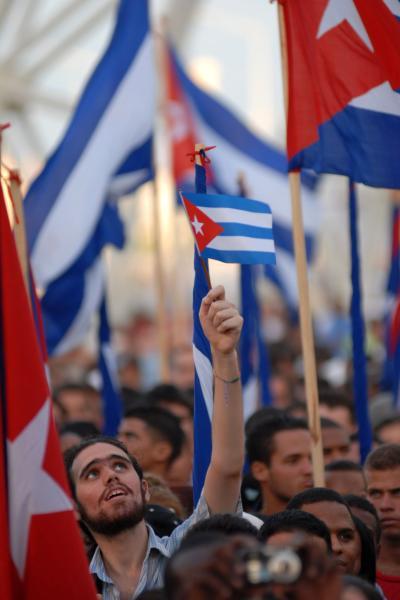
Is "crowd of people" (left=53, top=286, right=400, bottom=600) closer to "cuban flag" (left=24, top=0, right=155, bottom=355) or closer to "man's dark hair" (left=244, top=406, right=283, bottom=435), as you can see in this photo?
"man's dark hair" (left=244, top=406, right=283, bottom=435)

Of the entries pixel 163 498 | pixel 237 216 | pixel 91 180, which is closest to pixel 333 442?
pixel 163 498

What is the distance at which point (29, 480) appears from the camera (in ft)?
16.8

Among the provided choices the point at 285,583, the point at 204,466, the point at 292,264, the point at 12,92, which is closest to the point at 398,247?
the point at 292,264

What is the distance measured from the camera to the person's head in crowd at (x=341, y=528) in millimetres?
5816

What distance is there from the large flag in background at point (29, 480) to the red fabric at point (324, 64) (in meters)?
2.28

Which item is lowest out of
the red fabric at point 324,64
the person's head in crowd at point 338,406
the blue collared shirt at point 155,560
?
the person's head in crowd at point 338,406

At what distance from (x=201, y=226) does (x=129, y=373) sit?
9.27 metres

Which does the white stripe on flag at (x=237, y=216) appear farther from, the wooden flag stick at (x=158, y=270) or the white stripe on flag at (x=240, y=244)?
the wooden flag stick at (x=158, y=270)

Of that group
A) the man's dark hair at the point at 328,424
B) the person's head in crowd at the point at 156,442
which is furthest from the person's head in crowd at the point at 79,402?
the man's dark hair at the point at 328,424

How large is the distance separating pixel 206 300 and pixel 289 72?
2072 mm

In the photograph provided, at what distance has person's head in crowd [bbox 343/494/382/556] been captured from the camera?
6.46 m

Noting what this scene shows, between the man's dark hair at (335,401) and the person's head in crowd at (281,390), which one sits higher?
the man's dark hair at (335,401)

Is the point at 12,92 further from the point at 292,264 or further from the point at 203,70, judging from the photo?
the point at 203,70

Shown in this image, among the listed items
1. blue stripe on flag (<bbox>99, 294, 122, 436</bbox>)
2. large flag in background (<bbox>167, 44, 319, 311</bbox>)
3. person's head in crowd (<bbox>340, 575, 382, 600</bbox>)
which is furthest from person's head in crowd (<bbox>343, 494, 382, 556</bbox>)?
large flag in background (<bbox>167, 44, 319, 311</bbox>)
